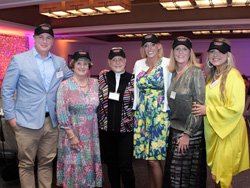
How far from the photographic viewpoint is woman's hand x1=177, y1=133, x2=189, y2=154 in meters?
2.35

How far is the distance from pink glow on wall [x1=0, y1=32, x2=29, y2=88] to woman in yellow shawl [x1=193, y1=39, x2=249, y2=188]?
20.6ft

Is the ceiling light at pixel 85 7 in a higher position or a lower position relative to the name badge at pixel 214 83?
higher

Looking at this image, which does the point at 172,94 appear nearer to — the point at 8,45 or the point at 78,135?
the point at 78,135

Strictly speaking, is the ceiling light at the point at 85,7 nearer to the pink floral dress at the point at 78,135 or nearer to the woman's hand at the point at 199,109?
the pink floral dress at the point at 78,135

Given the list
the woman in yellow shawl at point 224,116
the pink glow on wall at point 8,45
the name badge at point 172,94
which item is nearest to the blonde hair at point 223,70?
the woman in yellow shawl at point 224,116

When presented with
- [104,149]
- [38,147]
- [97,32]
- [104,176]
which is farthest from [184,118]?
[97,32]

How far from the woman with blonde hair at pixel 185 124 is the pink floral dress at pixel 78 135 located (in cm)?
68

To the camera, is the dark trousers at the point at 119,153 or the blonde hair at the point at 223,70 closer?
the blonde hair at the point at 223,70

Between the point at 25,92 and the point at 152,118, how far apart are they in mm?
1120

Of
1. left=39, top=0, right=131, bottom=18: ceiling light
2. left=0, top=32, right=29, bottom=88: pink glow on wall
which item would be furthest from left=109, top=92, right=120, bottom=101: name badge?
left=0, top=32, right=29, bottom=88: pink glow on wall

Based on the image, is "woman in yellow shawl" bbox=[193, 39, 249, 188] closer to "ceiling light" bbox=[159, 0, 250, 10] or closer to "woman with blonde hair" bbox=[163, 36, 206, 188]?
"woman with blonde hair" bbox=[163, 36, 206, 188]

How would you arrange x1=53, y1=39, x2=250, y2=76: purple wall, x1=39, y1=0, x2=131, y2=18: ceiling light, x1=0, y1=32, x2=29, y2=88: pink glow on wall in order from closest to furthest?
x1=39, y1=0, x2=131, y2=18: ceiling light, x1=0, y1=32, x2=29, y2=88: pink glow on wall, x1=53, y1=39, x2=250, y2=76: purple wall

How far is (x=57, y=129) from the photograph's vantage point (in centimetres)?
276

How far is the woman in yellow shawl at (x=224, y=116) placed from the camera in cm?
228
